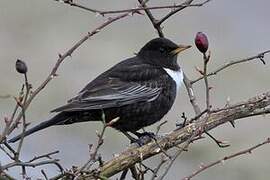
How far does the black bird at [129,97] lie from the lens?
5094 millimetres

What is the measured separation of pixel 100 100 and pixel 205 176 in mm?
5087

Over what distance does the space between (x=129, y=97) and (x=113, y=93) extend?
0.09 m

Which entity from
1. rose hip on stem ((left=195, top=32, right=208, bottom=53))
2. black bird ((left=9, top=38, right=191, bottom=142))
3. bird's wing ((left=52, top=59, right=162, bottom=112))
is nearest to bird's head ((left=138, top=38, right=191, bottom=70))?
black bird ((left=9, top=38, right=191, bottom=142))

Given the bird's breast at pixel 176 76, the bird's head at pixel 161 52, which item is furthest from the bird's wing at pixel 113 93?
the bird's head at pixel 161 52

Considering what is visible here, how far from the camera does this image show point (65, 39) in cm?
1603

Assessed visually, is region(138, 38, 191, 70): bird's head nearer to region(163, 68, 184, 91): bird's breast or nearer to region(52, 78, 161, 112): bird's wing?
region(163, 68, 184, 91): bird's breast

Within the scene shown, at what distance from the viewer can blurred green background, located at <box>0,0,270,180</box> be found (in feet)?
34.4

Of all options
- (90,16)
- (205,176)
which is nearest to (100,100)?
(205,176)

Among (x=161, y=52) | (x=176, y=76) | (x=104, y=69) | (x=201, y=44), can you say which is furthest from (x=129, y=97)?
(x=104, y=69)

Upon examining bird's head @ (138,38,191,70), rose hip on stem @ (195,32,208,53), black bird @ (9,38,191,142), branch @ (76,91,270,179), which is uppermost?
bird's head @ (138,38,191,70)

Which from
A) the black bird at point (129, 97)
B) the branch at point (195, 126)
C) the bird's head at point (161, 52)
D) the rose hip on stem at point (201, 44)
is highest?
the bird's head at point (161, 52)

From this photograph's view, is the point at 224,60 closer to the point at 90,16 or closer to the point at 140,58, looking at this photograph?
the point at 90,16

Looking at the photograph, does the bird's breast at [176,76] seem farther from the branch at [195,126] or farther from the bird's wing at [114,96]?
the branch at [195,126]

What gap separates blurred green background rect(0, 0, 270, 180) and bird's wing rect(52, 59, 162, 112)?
143 inches
